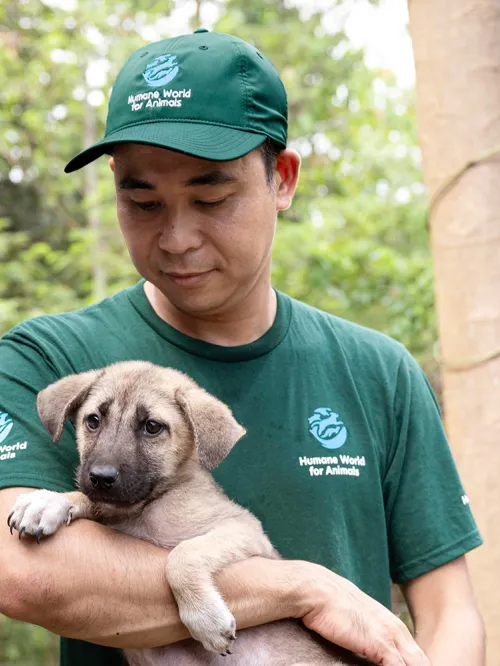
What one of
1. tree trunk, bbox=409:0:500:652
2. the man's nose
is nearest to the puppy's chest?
the man's nose

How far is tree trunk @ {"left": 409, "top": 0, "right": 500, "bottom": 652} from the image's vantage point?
141 inches

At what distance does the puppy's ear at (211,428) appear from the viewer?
2.79 m

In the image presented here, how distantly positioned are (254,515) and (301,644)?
1.52 ft

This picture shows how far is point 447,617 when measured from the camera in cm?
307

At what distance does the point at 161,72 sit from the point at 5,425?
4.27 ft

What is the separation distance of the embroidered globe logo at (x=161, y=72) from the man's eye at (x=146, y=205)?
0.40 metres

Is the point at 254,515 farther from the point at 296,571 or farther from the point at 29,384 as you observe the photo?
the point at 29,384

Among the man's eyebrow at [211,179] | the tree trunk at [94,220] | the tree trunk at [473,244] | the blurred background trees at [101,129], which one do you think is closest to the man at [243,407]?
the man's eyebrow at [211,179]

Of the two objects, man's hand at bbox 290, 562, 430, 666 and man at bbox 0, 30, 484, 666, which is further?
man's hand at bbox 290, 562, 430, 666

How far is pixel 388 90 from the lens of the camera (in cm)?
1389

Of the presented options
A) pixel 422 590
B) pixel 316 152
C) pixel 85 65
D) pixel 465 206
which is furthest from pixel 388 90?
pixel 422 590

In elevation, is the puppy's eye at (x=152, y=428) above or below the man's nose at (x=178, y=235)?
below

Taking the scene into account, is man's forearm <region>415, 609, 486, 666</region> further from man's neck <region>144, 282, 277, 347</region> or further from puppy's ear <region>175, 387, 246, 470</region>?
man's neck <region>144, 282, 277, 347</region>

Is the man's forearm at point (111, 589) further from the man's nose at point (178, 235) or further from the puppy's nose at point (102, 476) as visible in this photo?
the man's nose at point (178, 235)
